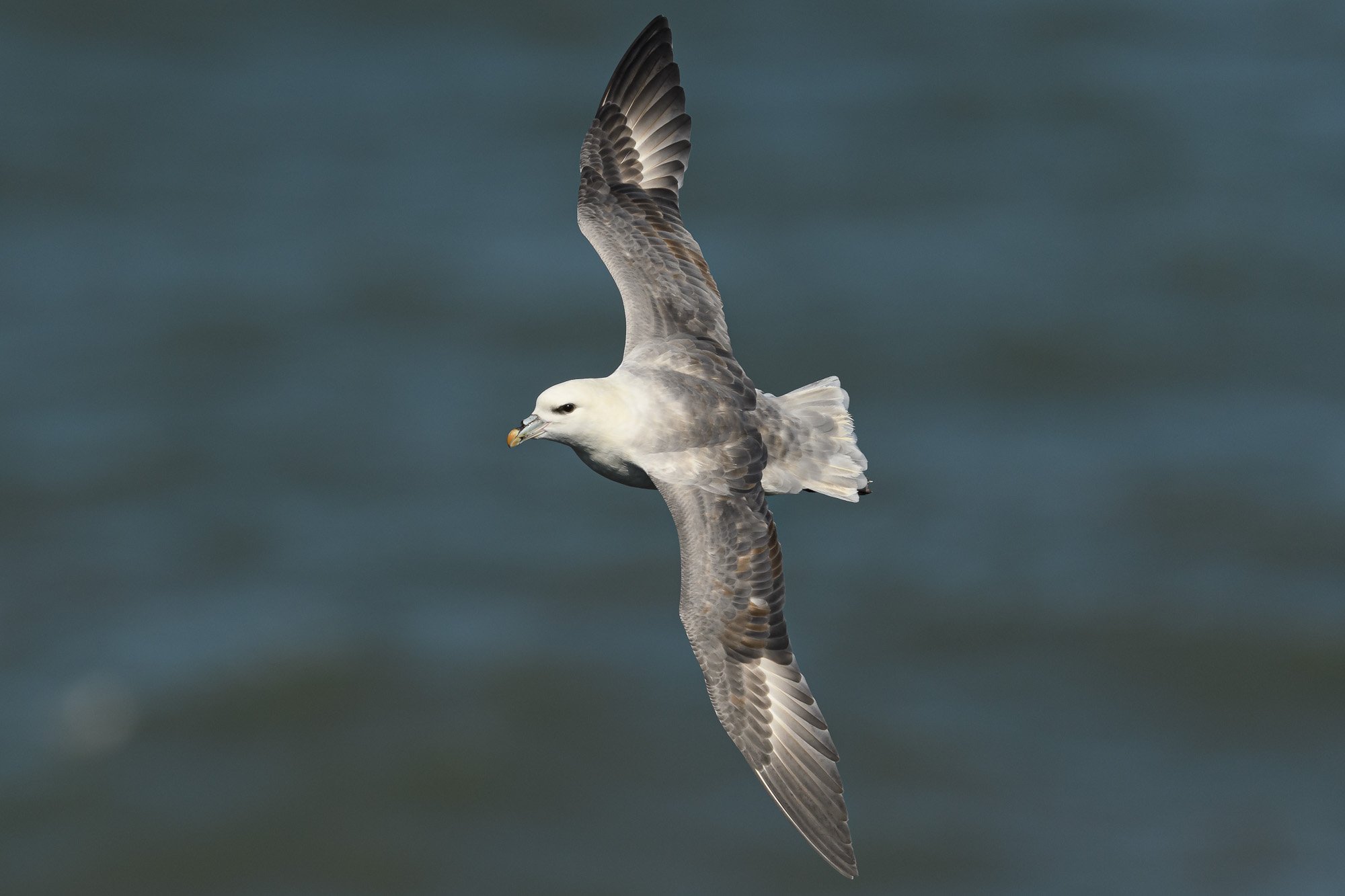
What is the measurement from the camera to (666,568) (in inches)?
779

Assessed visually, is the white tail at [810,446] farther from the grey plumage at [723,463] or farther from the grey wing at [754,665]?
the grey wing at [754,665]

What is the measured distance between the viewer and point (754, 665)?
8.53 m

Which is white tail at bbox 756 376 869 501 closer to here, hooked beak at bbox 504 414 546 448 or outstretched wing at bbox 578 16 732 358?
outstretched wing at bbox 578 16 732 358

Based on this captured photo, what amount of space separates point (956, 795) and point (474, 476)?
6868mm

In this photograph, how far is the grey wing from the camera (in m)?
8.42

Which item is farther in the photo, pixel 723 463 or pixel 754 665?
pixel 723 463

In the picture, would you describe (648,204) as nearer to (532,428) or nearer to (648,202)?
(648,202)

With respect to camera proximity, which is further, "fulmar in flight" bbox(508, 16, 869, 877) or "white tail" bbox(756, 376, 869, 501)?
"white tail" bbox(756, 376, 869, 501)

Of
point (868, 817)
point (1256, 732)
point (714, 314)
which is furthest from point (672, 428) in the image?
point (1256, 732)

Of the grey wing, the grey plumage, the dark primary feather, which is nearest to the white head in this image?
the grey plumage

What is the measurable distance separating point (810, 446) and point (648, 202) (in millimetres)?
2085

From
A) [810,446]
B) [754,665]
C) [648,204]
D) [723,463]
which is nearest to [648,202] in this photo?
[648,204]

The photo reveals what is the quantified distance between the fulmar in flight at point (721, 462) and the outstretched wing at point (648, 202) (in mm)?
16

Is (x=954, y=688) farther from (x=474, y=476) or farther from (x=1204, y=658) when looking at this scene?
(x=474, y=476)
